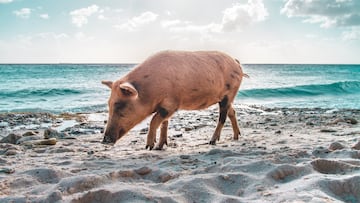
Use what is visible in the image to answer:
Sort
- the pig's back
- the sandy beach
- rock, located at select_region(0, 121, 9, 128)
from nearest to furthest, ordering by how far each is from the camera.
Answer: the sandy beach → the pig's back → rock, located at select_region(0, 121, 9, 128)

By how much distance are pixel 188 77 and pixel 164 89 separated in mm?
602

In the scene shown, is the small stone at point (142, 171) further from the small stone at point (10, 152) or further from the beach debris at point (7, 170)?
the small stone at point (10, 152)

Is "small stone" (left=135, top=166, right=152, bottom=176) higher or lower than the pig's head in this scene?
lower

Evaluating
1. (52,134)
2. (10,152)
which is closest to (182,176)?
(10,152)

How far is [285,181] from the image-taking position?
3.66 metres

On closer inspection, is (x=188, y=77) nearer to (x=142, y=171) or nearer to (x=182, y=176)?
(x=142, y=171)

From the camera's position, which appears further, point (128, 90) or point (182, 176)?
point (128, 90)

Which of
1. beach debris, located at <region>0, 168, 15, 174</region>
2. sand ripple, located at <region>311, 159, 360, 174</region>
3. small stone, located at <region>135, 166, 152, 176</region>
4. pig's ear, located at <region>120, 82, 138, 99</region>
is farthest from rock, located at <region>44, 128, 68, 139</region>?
sand ripple, located at <region>311, 159, 360, 174</region>

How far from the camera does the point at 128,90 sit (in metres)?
5.51

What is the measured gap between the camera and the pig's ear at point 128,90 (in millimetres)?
5434

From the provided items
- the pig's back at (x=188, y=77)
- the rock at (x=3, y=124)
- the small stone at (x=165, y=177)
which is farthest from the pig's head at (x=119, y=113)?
the rock at (x=3, y=124)

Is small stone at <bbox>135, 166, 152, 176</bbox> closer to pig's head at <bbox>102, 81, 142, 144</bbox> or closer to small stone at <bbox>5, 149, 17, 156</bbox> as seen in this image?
pig's head at <bbox>102, 81, 142, 144</bbox>

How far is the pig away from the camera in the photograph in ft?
19.1

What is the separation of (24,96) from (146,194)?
23357mm
